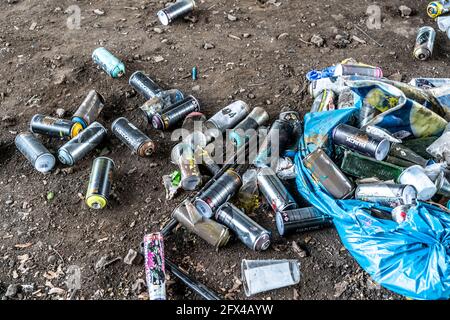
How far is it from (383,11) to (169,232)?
11.9ft

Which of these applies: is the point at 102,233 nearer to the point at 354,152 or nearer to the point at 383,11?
the point at 354,152

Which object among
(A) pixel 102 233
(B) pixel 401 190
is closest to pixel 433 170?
(B) pixel 401 190

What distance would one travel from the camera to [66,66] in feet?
14.6

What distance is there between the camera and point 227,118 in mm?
3695

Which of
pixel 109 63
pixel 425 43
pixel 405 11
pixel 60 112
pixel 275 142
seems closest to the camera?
pixel 275 142

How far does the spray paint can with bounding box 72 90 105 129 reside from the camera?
3758 millimetres

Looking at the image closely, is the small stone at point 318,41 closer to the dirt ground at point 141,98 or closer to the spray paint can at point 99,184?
the dirt ground at point 141,98

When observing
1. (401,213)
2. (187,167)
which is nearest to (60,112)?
(187,167)

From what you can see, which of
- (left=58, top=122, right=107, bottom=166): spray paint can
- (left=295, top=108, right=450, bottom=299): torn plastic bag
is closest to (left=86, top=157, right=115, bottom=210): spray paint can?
(left=58, top=122, right=107, bottom=166): spray paint can

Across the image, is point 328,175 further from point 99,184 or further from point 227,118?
point 99,184

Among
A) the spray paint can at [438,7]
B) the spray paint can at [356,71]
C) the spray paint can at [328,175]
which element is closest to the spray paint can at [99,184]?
the spray paint can at [328,175]

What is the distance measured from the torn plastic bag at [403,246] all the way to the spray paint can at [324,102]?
0.90 metres

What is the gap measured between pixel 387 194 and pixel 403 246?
14.6 inches

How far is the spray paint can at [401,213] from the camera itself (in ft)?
9.10
